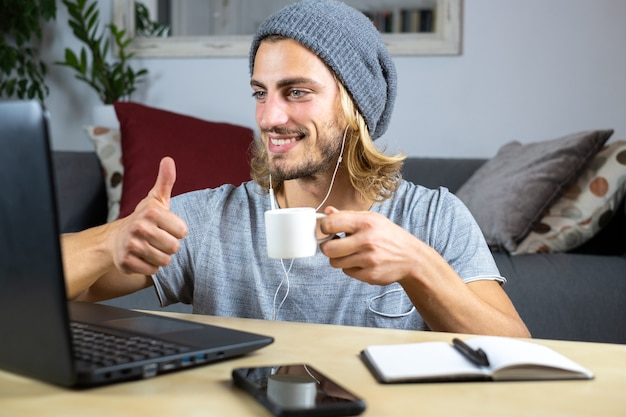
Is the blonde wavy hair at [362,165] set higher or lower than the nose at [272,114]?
lower

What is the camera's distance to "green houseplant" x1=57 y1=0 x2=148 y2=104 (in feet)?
11.9

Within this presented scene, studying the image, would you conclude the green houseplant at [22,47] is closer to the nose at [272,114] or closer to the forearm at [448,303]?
the nose at [272,114]

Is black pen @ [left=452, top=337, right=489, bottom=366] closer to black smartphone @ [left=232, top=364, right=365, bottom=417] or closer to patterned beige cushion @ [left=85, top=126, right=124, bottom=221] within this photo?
black smartphone @ [left=232, top=364, right=365, bottom=417]

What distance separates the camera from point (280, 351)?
0.96 meters

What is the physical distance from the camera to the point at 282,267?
4.92 feet

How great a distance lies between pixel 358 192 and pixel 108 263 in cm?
57

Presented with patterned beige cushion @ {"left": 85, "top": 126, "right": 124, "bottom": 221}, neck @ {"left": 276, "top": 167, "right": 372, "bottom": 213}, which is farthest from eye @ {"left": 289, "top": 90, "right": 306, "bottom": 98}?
patterned beige cushion @ {"left": 85, "top": 126, "right": 124, "bottom": 221}

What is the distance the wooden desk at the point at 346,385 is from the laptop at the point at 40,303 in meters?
0.02

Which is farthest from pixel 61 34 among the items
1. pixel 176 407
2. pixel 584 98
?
pixel 176 407

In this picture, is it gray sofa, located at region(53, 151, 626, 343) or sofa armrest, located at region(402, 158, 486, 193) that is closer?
gray sofa, located at region(53, 151, 626, 343)

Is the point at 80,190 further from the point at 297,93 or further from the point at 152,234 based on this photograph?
the point at 152,234

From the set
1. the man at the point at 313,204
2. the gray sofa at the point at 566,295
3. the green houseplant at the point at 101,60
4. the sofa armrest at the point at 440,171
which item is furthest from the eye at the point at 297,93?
the green houseplant at the point at 101,60

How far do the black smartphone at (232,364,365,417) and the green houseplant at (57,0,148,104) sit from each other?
118 inches

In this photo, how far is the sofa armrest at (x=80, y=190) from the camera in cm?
309
